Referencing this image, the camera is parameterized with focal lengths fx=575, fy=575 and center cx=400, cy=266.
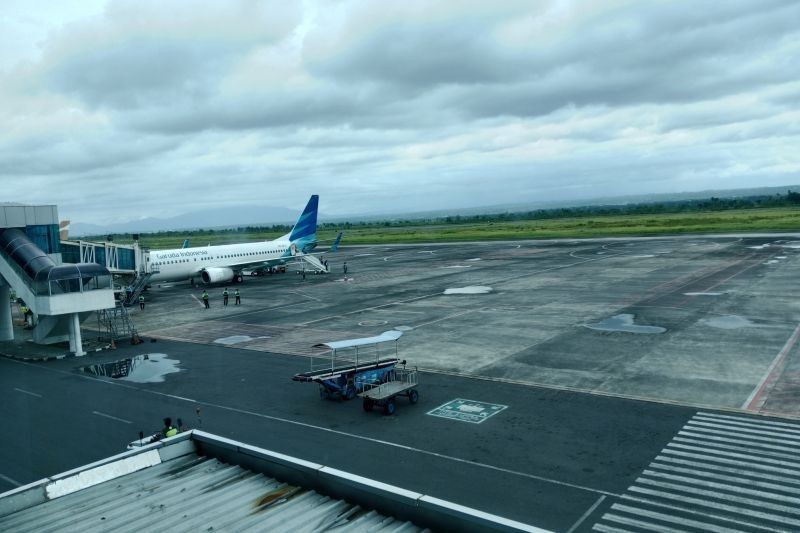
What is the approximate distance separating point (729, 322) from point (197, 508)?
3983 cm

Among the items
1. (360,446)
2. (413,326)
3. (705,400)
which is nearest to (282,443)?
(360,446)

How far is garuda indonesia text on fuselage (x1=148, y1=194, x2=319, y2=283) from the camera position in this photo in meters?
69.9

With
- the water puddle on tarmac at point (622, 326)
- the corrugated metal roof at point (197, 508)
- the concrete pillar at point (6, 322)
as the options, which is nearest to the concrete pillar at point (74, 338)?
the concrete pillar at point (6, 322)

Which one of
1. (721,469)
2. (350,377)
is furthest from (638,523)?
(350,377)

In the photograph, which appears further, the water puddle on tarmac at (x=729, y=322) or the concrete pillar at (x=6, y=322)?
the concrete pillar at (x=6, y=322)

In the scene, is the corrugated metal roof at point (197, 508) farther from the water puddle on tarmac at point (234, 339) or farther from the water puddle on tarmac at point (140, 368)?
the water puddle on tarmac at point (234, 339)

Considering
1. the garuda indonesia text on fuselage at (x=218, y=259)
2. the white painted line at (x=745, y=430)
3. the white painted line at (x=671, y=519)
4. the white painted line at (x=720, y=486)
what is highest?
the garuda indonesia text on fuselage at (x=218, y=259)

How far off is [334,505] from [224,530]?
1.94 metres

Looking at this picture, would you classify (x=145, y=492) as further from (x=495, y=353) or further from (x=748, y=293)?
(x=748, y=293)

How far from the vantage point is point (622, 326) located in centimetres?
4028

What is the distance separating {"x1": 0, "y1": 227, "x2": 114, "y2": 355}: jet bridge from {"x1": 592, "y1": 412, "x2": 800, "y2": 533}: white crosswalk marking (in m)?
37.4

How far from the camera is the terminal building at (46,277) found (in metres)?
39.9

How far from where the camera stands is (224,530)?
985cm

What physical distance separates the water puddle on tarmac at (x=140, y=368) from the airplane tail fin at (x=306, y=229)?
167ft
